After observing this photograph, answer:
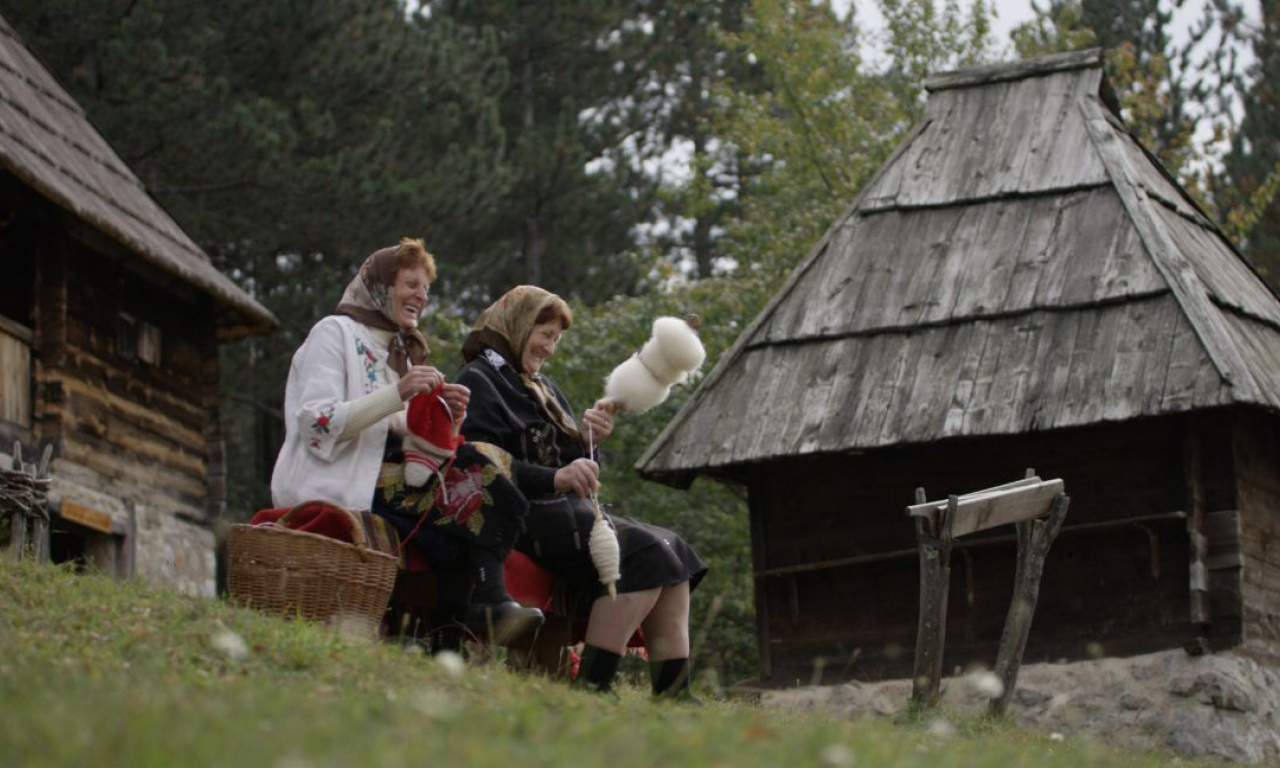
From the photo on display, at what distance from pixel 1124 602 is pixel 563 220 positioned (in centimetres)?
1627

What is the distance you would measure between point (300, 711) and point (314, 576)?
78.0 inches

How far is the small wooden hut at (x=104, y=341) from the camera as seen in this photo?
44.2 feet

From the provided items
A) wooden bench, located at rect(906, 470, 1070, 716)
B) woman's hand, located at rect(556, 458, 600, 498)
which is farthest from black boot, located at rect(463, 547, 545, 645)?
wooden bench, located at rect(906, 470, 1070, 716)

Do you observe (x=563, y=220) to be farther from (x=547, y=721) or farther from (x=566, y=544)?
(x=547, y=721)

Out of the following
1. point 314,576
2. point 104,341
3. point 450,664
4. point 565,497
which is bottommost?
point 450,664

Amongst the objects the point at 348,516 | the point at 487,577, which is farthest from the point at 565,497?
the point at 348,516

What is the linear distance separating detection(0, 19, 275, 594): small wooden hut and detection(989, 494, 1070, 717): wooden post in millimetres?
6840

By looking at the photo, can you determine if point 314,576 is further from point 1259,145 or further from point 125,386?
point 1259,145

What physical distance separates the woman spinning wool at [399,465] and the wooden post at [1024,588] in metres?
2.47

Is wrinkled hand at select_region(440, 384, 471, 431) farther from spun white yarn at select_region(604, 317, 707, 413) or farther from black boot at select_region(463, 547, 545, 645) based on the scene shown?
spun white yarn at select_region(604, 317, 707, 413)

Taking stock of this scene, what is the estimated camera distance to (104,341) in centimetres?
1474

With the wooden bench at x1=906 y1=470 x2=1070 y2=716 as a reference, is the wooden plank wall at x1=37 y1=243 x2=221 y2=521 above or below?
above

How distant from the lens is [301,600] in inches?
230

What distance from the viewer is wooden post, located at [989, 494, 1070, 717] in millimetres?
7738
